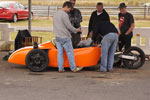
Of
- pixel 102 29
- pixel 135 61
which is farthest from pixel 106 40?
pixel 135 61

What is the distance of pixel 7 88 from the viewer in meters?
7.38

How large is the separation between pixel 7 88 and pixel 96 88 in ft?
5.59

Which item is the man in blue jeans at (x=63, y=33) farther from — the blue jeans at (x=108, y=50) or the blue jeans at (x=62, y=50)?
the blue jeans at (x=108, y=50)

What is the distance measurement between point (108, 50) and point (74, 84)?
1889 mm

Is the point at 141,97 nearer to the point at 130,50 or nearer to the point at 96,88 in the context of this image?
the point at 96,88

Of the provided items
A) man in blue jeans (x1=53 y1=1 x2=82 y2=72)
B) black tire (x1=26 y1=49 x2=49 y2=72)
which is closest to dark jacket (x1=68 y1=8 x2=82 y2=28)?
man in blue jeans (x1=53 y1=1 x2=82 y2=72)

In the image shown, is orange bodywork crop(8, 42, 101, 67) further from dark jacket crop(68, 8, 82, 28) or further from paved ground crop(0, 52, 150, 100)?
dark jacket crop(68, 8, 82, 28)

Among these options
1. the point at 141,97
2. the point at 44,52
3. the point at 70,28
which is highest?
the point at 70,28

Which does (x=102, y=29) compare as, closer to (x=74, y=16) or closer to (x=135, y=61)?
(x=74, y=16)

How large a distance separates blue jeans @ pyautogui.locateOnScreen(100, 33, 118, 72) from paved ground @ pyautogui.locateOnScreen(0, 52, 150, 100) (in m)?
0.25

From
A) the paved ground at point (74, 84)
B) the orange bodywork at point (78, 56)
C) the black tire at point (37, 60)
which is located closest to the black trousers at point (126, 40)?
the paved ground at point (74, 84)

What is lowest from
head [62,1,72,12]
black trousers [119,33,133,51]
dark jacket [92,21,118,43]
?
black trousers [119,33,133,51]

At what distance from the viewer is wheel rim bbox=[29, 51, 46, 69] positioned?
9.19 meters

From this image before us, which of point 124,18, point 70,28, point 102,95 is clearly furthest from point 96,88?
point 124,18
